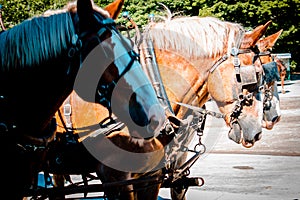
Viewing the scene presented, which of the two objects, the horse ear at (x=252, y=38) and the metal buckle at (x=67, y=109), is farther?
the horse ear at (x=252, y=38)

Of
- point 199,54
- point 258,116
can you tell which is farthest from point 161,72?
point 258,116

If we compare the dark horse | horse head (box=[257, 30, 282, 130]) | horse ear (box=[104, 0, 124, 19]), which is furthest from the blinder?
the dark horse

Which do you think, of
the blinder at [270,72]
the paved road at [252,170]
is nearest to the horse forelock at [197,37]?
the blinder at [270,72]

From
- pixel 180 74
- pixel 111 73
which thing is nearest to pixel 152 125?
pixel 111 73

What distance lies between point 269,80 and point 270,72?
0.29 ft

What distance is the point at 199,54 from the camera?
3980 mm

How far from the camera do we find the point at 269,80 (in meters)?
4.34

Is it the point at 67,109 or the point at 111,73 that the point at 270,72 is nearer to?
the point at 67,109

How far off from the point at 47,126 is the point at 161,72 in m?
1.64

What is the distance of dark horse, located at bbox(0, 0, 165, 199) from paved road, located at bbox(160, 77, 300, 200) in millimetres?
2737

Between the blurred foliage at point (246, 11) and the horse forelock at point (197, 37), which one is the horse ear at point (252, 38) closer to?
the horse forelock at point (197, 37)

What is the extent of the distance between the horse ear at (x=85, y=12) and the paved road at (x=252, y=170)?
2.92 metres

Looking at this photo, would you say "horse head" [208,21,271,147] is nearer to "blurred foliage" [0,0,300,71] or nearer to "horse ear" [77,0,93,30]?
"horse ear" [77,0,93,30]

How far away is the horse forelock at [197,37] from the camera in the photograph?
13.0 ft
